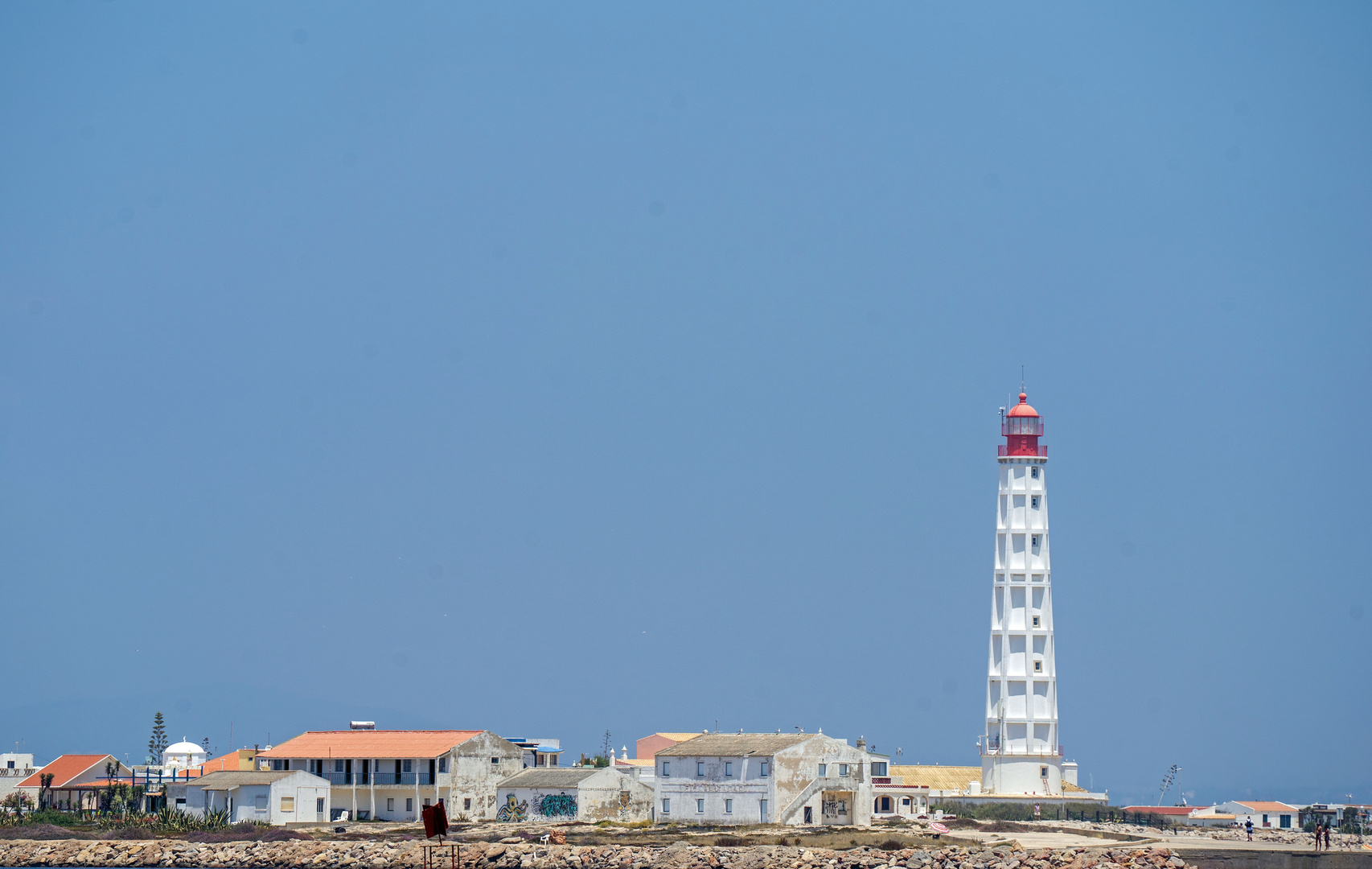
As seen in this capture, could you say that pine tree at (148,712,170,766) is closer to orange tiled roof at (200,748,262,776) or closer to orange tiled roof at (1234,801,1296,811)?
orange tiled roof at (200,748,262,776)

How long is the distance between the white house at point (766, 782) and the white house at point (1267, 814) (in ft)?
72.4

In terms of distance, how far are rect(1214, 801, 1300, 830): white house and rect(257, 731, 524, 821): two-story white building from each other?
3433cm

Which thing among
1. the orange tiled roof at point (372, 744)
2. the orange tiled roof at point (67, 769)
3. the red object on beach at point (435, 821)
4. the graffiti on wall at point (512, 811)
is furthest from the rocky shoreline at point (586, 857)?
the red object on beach at point (435, 821)

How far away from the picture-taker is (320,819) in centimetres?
6925

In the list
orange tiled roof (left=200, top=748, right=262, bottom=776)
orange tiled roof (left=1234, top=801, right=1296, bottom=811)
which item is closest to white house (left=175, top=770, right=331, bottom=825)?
orange tiled roof (left=200, top=748, right=262, bottom=776)

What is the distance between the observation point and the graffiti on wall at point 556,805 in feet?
228

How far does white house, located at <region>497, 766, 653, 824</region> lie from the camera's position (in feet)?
228

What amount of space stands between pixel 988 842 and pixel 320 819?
26597 mm

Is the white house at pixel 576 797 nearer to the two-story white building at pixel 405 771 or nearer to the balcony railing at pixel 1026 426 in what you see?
the two-story white building at pixel 405 771

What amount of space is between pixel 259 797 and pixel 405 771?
5785 mm

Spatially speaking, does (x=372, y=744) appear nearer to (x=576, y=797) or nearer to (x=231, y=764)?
(x=231, y=764)

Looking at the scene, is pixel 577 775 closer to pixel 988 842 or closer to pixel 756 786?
pixel 756 786

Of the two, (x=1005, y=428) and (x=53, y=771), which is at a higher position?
(x=1005, y=428)

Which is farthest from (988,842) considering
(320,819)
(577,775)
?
(320,819)
